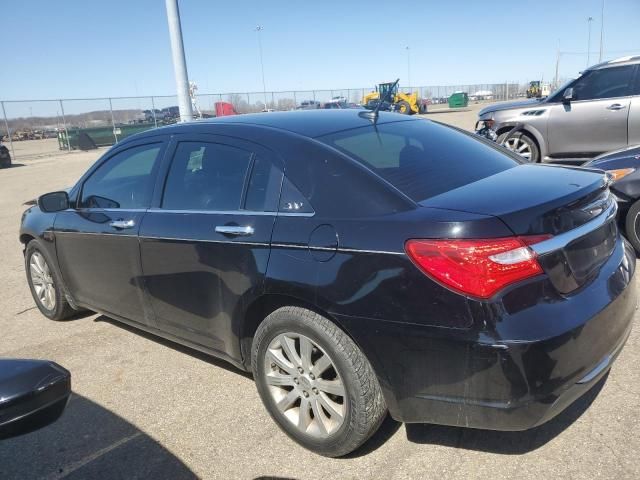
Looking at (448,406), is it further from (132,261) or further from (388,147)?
(132,261)

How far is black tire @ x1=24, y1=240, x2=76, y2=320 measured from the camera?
15.3ft

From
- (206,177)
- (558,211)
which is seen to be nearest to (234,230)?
(206,177)

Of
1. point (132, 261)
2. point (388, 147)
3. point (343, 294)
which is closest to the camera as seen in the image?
point (343, 294)

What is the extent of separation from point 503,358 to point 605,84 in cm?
794

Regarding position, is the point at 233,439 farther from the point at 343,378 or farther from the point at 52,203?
the point at 52,203

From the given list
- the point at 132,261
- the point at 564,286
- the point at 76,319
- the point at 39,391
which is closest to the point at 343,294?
the point at 564,286

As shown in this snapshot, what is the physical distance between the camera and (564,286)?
2291 millimetres

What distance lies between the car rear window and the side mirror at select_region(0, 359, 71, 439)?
1624 mm

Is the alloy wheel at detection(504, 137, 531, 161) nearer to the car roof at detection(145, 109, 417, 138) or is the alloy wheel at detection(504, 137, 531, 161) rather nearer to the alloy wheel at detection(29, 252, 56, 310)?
the car roof at detection(145, 109, 417, 138)

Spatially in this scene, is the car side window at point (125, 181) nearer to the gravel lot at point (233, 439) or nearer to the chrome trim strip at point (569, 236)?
the gravel lot at point (233, 439)

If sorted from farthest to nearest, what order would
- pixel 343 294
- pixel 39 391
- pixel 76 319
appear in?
1. pixel 76 319
2. pixel 343 294
3. pixel 39 391

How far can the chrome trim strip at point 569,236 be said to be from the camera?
2237mm

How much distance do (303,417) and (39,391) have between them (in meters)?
1.50

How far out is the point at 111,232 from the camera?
3.81m
